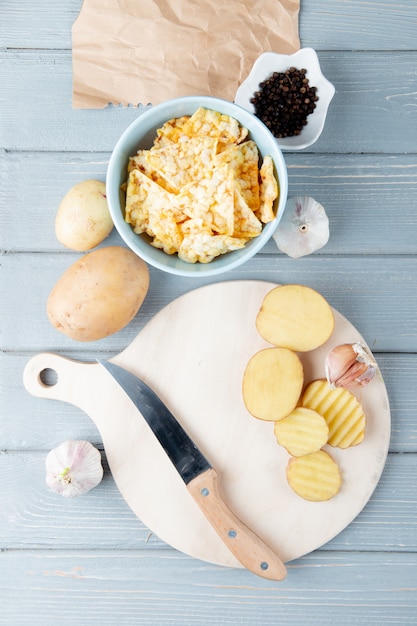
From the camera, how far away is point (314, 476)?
89cm

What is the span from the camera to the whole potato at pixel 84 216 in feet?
2.81

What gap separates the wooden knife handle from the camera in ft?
2.89

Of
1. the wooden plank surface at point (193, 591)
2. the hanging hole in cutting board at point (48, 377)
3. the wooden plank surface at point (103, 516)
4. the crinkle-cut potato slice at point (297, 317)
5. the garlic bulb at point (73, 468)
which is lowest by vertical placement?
the wooden plank surface at point (193, 591)

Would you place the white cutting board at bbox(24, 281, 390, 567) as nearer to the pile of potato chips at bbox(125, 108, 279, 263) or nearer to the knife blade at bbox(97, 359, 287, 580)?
the knife blade at bbox(97, 359, 287, 580)

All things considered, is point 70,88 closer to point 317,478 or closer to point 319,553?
point 317,478

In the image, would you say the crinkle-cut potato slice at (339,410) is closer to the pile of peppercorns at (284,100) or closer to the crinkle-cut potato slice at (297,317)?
the crinkle-cut potato slice at (297,317)

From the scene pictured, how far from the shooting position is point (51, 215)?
931 mm

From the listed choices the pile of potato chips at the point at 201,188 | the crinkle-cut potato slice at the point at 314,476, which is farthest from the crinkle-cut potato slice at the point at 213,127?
the crinkle-cut potato slice at the point at 314,476

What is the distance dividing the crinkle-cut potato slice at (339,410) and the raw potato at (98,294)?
0.29m

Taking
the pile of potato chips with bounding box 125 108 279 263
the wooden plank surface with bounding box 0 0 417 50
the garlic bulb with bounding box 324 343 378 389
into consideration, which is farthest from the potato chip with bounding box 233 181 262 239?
the wooden plank surface with bounding box 0 0 417 50

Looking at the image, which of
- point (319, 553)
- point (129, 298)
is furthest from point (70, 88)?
point (319, 553)

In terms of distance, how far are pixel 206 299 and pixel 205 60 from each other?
0.36 m

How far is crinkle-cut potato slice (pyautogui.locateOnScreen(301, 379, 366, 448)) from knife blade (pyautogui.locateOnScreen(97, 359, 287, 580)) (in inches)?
7.1

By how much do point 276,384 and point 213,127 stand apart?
362 mm
